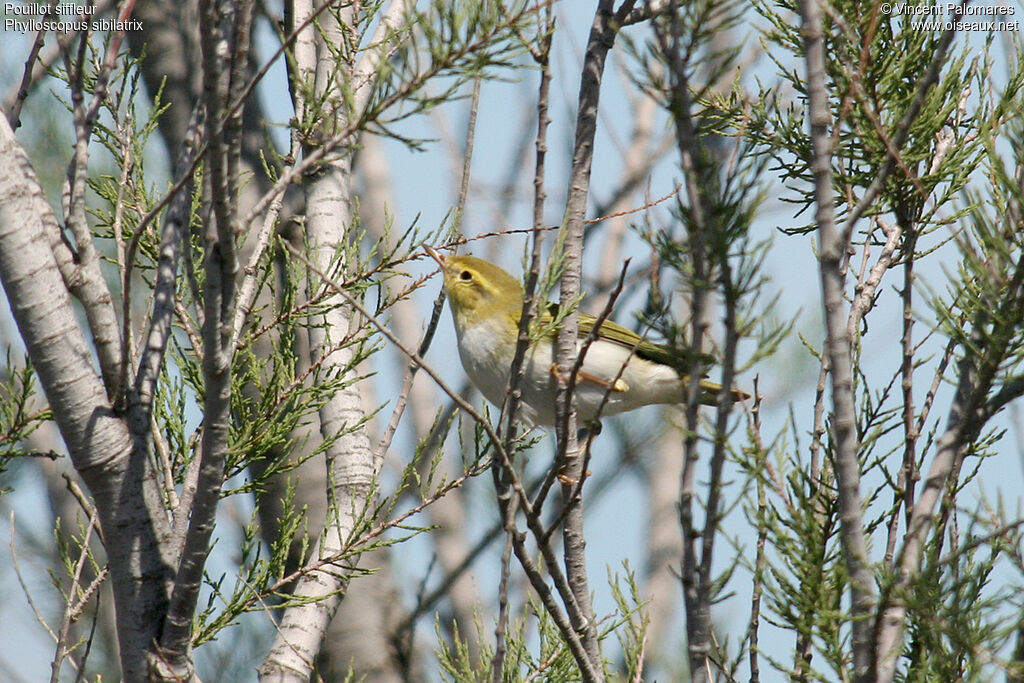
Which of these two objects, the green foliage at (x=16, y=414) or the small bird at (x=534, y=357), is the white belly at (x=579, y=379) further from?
the green foliage at (x=16, y=414)

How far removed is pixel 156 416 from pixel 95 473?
22.3 inches

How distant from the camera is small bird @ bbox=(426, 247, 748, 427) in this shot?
10.5 feet

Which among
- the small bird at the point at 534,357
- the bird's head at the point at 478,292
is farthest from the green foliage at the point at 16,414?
the bird's head at the point at 478,292

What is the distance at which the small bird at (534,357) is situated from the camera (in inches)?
126

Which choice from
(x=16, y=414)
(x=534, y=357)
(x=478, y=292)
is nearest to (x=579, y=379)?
(x=534, y=357)

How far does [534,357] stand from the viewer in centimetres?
323

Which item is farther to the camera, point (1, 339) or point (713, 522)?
point (1, 339)

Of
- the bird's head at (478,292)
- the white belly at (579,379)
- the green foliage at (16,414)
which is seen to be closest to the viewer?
the green foliage at (16,414)

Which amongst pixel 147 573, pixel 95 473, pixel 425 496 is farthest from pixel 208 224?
pixel 425 496

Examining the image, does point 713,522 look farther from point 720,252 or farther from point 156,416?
point 156,416

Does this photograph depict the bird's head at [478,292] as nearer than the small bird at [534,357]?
No

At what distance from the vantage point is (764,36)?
2084 millimetres

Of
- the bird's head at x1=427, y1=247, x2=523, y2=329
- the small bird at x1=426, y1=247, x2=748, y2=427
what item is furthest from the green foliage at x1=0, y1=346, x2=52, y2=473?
the bird's head at x1=427, y1=247, x2=523, y2=329

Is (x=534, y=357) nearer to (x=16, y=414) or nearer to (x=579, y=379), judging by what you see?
(x=579, y=379)
